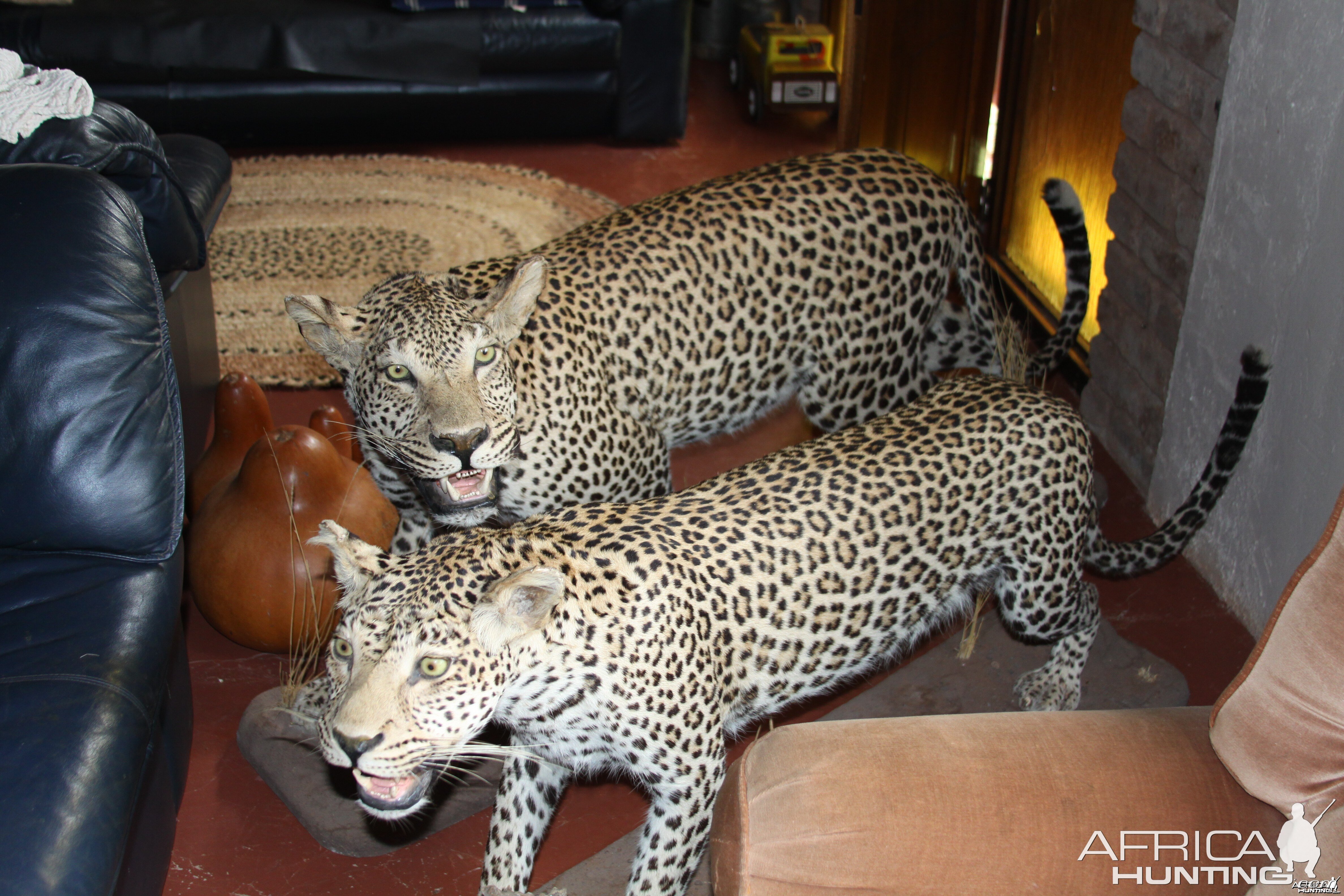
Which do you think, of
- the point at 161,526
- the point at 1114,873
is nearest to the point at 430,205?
the point at 161,526

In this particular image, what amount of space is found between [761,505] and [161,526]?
1.26 metres

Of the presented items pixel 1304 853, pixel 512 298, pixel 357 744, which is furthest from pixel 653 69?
pixel 1304 853

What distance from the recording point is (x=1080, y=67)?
170 inches

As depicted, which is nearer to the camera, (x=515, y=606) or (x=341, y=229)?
(x=515, y=606)

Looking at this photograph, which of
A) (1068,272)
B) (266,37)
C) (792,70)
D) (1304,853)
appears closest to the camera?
(1304,853)

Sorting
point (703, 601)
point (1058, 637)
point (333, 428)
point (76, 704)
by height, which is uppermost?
point (703, 601)

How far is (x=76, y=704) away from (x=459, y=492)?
836 mm

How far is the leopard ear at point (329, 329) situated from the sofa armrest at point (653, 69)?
184 inches

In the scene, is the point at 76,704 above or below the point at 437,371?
below

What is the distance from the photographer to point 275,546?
313 cm

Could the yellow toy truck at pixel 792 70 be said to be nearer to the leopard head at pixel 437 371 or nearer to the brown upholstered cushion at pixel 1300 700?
the leopard head at pixel 437 371

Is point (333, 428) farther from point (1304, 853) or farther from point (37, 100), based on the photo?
point (1304, 853)

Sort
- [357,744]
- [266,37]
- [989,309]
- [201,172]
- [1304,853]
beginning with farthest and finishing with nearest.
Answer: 1. [266,37]
2. [201,172]
3. [989,309]
4. [357,744]
5. [1304,853]

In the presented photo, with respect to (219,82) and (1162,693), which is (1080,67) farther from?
(219,82)
